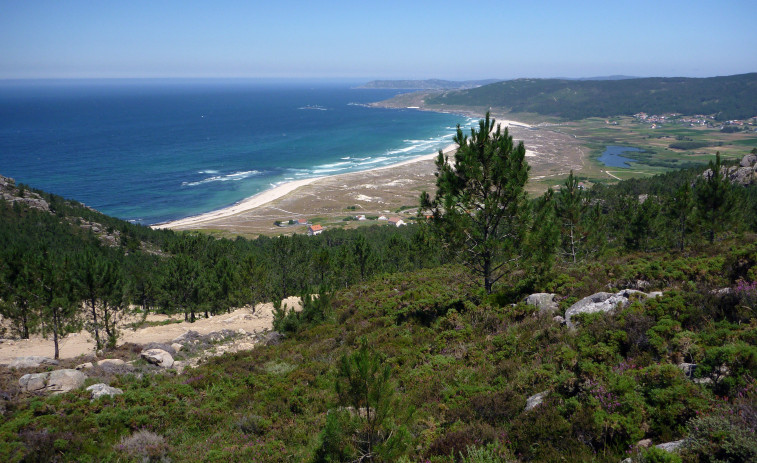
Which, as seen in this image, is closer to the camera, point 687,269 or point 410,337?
point 687,269

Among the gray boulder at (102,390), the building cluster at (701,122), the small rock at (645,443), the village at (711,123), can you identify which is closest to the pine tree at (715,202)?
the small rock at (645,443)

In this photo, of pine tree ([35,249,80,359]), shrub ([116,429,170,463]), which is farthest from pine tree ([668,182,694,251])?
pine tree ([35,249,80,359])

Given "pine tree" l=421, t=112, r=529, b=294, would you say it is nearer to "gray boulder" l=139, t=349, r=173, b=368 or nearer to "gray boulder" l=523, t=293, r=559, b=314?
"gray boulder" l=523, t=293, r=559, b=314

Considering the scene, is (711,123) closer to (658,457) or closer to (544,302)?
(544,302)

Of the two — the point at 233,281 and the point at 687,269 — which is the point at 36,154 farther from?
the point at 687,269

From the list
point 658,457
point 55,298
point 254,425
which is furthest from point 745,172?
point 55,298

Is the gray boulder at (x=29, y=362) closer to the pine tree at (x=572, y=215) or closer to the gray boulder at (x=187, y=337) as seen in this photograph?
the gray boulder at (x=187, y=337)

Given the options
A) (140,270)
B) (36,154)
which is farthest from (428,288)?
(36,154)
